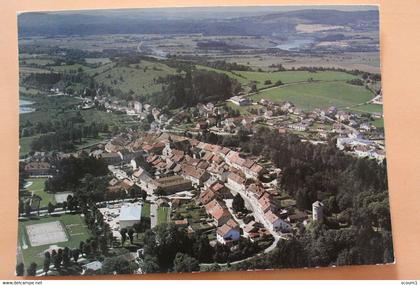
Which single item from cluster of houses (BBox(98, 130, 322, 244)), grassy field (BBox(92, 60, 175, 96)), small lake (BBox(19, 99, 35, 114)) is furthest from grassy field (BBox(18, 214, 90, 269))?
grassy field (BBox(92, 60, 175, 96))

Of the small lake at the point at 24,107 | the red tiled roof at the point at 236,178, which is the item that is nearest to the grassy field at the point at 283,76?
the red tiled roof at the point at 236,178

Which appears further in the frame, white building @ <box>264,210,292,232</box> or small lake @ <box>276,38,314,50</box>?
small lake @ <box>276,38,314,50</box>

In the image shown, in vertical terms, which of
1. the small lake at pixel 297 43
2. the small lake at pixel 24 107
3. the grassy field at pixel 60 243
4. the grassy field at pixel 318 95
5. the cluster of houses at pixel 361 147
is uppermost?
the small lake at pixel 297 43

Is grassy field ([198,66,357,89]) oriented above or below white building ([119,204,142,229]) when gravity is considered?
above

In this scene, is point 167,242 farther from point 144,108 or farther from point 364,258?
point 364,258

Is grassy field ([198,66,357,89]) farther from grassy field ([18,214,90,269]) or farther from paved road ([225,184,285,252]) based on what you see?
grassy field ([18,214,90,269])

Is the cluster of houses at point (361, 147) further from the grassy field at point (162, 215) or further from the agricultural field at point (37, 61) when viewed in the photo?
the agricultural field at point (37, 61)
